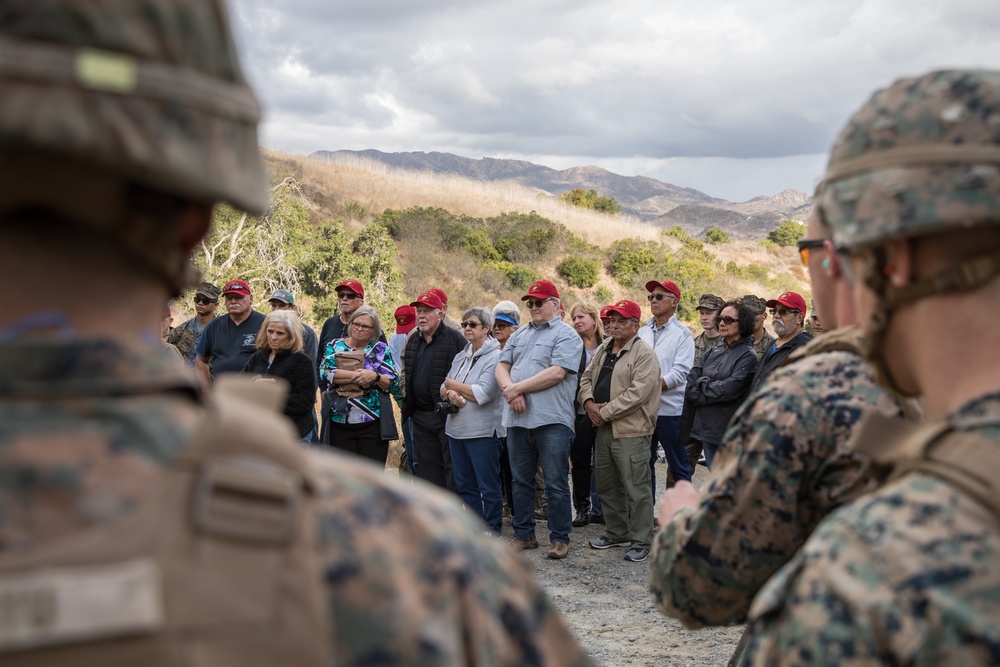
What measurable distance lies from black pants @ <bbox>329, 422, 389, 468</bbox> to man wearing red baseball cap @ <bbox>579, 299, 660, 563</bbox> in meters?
1.74

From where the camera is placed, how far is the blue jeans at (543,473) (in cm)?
727

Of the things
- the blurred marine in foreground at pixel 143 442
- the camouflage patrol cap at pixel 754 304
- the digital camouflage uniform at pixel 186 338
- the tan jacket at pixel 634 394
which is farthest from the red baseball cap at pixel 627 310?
the blurred marine in foreground at pixel 143 442

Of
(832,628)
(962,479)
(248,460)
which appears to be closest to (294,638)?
(248,460)

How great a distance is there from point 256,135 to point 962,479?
1070mm

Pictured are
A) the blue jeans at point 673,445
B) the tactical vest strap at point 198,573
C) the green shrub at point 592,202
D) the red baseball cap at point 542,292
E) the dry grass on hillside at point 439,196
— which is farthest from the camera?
the green shrub at point 592,202

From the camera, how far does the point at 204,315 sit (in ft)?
27.5

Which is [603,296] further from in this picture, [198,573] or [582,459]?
[198,573]

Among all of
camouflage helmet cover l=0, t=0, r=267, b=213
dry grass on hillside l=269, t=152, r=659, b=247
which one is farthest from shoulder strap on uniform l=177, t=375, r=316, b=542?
dry grass on hillside l=269, t=152, r=659, b=247

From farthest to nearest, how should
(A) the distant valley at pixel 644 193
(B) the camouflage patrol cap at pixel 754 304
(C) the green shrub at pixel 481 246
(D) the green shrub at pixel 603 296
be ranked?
(A) the distant valley at pixel 644 193 → (C) the green shrub at pixel 481 246 → (D) the green shrub at pixel 603 296 → (B) the camouflage patrol cap at pixel 754 304

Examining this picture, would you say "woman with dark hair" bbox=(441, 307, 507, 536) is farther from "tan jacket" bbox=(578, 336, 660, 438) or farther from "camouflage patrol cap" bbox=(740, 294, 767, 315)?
"camouflage patrol cap" bbox=(740, 294, 767, 315)

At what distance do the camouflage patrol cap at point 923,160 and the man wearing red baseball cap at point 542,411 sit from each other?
18.6ft

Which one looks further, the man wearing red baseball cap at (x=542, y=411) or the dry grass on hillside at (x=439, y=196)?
the dry grass on hillside at (x=439, y=196)

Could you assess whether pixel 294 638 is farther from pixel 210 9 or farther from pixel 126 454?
pixel 210 9

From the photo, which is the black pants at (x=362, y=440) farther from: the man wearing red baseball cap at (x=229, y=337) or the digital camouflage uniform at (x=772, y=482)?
the digital camouflage uniform at (x=772, y=482)
